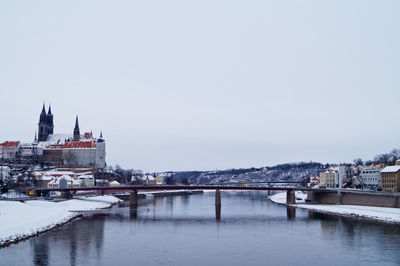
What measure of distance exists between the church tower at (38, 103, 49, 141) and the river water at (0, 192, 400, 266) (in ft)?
448

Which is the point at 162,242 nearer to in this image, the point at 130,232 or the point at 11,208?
the point at 130,232

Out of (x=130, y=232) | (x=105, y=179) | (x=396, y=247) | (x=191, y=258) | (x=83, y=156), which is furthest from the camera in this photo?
(x=83, y=156)

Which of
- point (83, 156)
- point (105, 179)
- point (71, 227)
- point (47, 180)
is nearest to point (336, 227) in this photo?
point (71, 227)

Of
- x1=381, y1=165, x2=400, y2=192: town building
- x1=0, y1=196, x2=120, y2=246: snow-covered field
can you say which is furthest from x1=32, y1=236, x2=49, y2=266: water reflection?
x1=381, y1=165, x2=400, y2=192: town building

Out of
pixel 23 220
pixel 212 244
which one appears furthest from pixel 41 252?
pixel 23 220

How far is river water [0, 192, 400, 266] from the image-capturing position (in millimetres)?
27250

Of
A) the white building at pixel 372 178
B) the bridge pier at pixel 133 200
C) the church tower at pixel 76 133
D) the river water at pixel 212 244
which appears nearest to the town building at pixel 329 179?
the white building at pixel 372 178

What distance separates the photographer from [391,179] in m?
73.4

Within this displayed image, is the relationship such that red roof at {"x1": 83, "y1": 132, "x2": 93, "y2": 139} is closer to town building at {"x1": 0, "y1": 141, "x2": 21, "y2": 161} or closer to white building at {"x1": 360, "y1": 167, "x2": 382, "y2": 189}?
town building at {"x1": 0, "y1": 141, "x2": 21, "y2": 161}

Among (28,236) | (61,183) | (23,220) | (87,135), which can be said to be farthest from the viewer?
(87,135)

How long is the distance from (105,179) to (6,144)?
57.4 metres

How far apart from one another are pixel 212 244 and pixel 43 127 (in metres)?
158

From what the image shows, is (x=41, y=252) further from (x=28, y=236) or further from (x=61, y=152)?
(x=61, y=152)

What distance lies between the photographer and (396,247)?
30953mm
